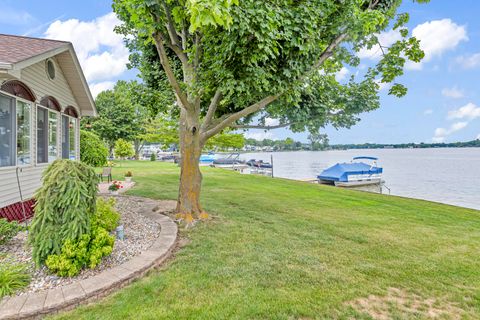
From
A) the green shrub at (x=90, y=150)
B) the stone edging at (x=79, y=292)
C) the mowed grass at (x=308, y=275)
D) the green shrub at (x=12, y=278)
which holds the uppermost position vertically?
the green shrub at (x=90, y=150)

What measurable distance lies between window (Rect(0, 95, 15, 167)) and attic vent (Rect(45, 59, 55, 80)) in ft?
6.26

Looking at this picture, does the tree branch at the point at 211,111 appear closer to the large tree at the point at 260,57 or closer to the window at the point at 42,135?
the large tree at the point at 260,57

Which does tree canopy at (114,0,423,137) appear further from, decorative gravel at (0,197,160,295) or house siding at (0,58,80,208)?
decorative gravel at (0,197,160,295)

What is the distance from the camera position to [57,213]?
327cm

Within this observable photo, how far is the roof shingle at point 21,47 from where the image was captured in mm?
4547

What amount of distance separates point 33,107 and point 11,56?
6.27ft

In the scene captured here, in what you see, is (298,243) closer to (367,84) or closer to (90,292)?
(90,292)

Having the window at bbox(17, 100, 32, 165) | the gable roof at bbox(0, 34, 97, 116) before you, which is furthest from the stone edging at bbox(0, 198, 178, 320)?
the window at bbox(17, 100, 32, 165)

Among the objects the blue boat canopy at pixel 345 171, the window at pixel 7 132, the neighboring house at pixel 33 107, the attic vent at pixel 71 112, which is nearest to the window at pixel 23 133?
the neighboring house at pixel 33 107

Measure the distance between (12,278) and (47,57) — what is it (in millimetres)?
4706

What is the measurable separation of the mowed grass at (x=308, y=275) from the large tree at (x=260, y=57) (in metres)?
1.90

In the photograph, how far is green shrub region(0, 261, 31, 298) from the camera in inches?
111

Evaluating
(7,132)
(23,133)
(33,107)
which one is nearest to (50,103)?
(33,107)

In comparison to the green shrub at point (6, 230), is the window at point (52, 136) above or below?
above
